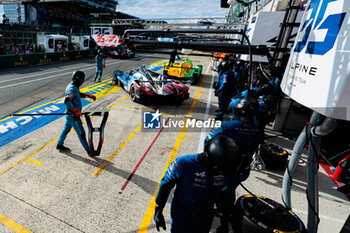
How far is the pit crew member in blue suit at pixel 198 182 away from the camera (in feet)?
6.09

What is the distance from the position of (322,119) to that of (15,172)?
17.9 ft

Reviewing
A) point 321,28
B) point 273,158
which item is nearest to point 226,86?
point 273,158

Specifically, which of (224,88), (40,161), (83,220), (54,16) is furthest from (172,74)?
(54,16)

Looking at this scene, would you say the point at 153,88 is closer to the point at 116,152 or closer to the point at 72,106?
the point at 116,152

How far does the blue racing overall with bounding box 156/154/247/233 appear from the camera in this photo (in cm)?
206

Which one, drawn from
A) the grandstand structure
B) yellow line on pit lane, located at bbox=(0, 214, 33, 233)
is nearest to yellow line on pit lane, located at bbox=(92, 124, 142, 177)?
yellow line on pit lane, located at bbox=(0, 214, 33, 233)

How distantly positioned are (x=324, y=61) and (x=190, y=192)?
1800mm

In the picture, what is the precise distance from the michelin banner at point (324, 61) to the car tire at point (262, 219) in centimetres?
144

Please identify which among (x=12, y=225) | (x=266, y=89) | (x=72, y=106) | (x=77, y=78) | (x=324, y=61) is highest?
(x=324, y=61)

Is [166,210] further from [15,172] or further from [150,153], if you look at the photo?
[15,172]

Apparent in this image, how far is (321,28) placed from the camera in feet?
6.05

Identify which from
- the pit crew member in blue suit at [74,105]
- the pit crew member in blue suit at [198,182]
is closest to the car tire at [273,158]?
the pit crew member in blue suit at [198,182]

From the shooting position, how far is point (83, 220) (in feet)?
10.1

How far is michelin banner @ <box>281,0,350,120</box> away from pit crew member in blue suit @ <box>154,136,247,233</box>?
0.86m
